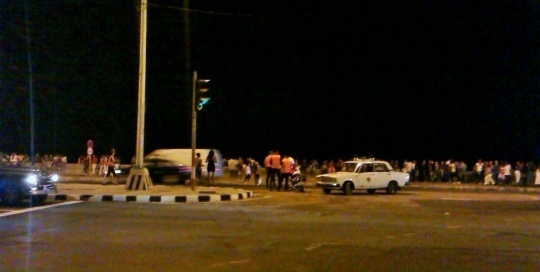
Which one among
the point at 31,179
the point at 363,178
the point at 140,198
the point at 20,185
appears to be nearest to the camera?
the point at 20,185

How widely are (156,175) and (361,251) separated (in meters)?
24.4

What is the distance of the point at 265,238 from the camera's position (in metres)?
12.9

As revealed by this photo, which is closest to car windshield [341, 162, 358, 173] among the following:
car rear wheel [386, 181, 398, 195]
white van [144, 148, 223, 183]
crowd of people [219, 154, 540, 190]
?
car rear wheel [386, 181, 398, 195]

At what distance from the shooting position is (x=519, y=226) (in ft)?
52.0

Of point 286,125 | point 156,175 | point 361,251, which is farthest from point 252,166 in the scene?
point 286,125

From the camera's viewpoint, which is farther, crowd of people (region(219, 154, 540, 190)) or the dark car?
crowd of people (region(219, 154, 540, 190))

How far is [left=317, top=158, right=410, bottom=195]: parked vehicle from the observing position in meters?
27.4

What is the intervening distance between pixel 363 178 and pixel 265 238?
1529cm

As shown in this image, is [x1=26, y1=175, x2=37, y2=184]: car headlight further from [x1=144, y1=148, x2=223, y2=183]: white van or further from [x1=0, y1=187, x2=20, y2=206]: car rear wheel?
[x1=144, y1=148, x2=223, y2=183]: white van

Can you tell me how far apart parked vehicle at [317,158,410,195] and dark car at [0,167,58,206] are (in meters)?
10.7

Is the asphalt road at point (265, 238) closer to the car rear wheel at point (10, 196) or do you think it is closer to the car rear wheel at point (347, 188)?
the car rear wheel at point (10, 196)

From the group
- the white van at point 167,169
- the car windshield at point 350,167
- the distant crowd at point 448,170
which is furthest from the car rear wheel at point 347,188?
the white van at point 167,169

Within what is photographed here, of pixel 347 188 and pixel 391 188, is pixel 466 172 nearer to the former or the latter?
pixel 391 188

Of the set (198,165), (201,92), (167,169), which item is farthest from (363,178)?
(167,169)
